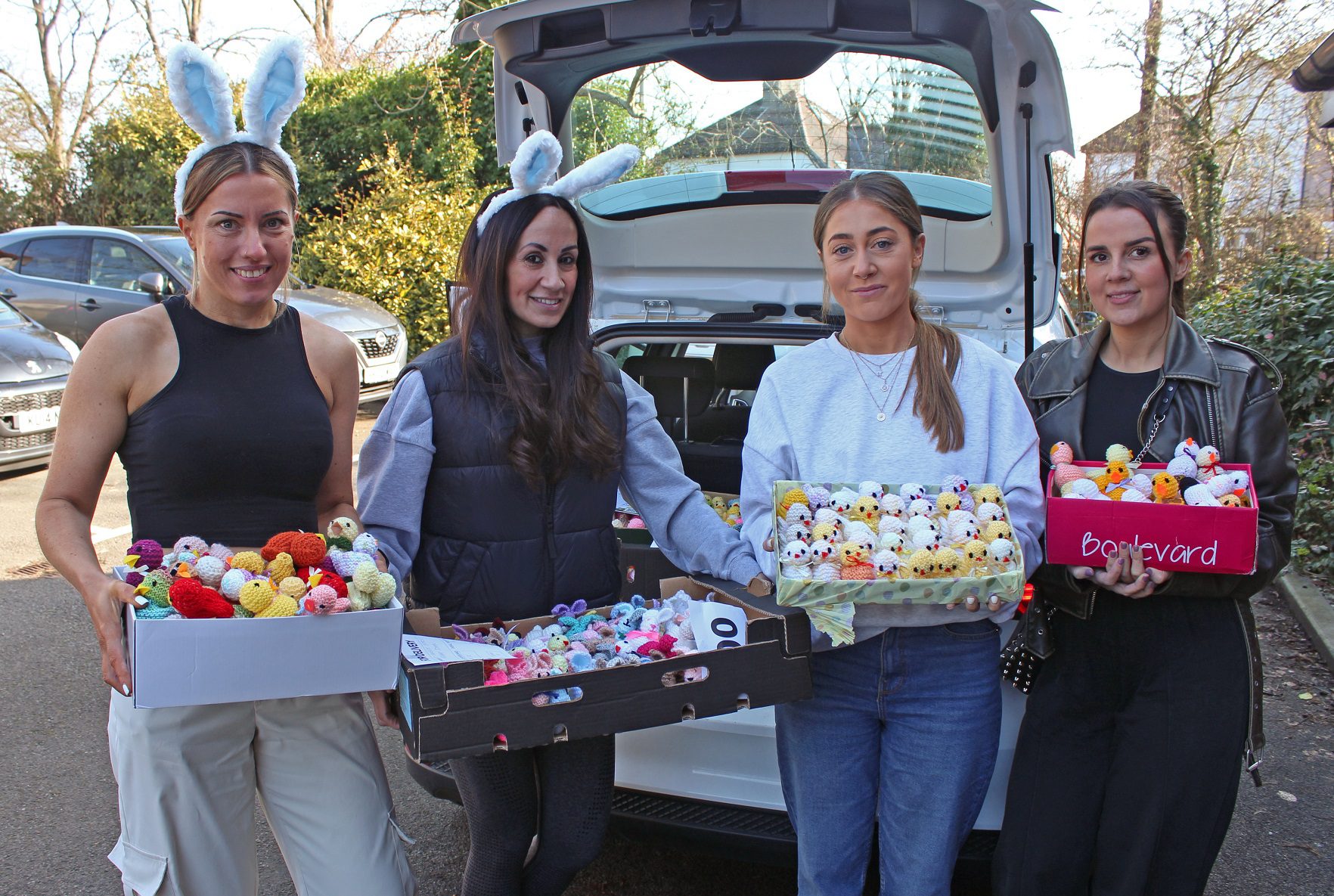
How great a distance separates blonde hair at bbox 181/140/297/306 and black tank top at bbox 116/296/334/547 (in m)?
0.16

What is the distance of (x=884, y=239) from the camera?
1917 mm

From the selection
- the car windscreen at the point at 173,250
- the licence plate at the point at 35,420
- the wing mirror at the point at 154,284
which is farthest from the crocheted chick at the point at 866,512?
the car windscreen at the point at 173,250

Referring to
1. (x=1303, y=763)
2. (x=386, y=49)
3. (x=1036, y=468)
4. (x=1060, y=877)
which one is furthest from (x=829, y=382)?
(x=386, y=49)

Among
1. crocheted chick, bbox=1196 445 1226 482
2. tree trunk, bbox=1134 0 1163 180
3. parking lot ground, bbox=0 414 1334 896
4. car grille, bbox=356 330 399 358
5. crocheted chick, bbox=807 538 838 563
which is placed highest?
tree trunk, bbox=1134 0 1163 180

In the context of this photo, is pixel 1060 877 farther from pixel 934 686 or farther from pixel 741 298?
pixel 741 298

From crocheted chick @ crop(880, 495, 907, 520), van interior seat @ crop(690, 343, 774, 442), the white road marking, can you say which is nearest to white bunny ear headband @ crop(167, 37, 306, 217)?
crocheted chick @ crop(880, 495, 907, 520)

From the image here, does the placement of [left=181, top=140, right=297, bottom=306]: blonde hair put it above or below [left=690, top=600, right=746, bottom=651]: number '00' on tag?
above

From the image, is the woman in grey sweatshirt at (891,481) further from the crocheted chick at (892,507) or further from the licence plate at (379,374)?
the licence plate at (379,374)

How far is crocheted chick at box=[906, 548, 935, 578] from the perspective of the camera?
1722mm

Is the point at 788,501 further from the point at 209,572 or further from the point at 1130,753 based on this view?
the point at 209,572

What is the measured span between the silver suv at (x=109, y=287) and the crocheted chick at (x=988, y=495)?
808cm

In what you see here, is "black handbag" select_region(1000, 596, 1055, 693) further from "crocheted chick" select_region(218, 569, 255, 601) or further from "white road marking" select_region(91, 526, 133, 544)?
"white road marking" select_region(91, 526, 133, 544)

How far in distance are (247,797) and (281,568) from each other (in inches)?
20.6

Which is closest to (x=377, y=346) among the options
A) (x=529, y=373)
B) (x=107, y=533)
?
(x=107, y=533)
